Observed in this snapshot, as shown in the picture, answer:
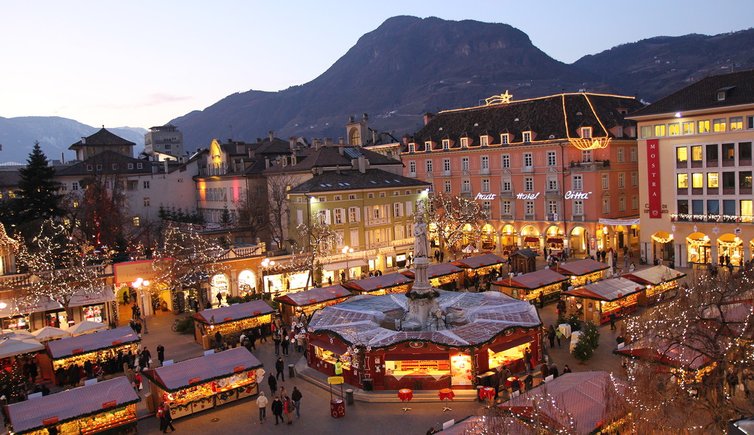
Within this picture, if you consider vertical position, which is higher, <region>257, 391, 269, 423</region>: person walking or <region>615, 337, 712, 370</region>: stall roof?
<region>615, 337, 712, 370</region>: stall roof

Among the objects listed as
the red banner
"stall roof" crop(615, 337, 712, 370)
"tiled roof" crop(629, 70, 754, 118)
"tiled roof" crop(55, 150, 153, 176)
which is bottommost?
"stall roof" crop(615, 337, 712, 370)

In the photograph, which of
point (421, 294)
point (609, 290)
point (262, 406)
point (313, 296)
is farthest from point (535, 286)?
point (262, 406)

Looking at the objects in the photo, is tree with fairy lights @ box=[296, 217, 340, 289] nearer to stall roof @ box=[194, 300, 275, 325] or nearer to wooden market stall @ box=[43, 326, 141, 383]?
stall roof @ box=[194, 300, 275, 325]

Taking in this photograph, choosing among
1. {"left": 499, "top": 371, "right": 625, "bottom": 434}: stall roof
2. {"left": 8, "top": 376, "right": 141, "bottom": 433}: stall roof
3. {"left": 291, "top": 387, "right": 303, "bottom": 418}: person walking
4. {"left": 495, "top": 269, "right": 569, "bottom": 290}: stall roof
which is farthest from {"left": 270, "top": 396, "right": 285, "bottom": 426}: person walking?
{"left": 495, "top": 269, "right": 569, "bottom": 290}: stall roof

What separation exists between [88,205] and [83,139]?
115 feet

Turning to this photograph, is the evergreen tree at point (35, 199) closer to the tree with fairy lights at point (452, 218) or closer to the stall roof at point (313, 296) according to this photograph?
the stall roof at point (313, 296)

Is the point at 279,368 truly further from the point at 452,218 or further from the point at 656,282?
the point at 452,218

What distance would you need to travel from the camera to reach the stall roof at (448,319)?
83.2 feet

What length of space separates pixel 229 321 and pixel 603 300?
20319mm

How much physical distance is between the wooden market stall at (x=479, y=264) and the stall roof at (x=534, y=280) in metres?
6.31

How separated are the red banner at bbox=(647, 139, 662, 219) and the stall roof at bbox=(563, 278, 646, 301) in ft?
56.2

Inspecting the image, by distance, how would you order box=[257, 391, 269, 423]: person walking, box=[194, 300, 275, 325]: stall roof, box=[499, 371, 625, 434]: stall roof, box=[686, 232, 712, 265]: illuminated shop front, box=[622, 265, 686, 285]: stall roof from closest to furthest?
box=[499, 371, 625, 434]: stall roof < box=[257, 391, 269, 423]: person walking < box=[194, 300, 275, 325]: stall roof < box=[622, 265, 686, 285]: stall roof < box=[686, 232, 712, 265]: illuminated shop front

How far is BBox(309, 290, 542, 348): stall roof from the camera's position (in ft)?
83.2

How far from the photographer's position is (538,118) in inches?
2418
